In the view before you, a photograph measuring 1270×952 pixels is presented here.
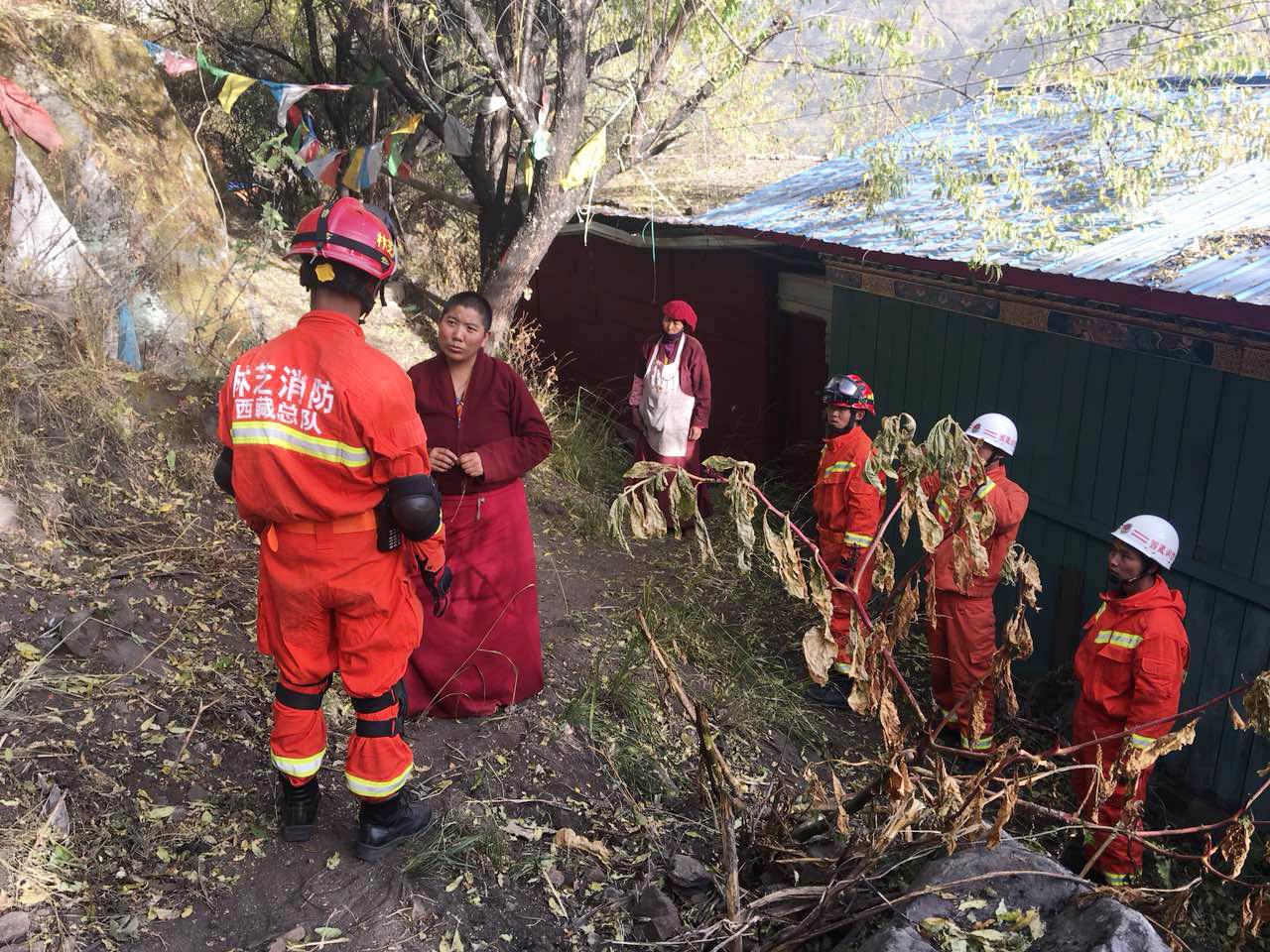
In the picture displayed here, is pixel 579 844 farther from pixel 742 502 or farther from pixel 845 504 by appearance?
pixel 845 504

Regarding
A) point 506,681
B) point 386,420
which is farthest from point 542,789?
point 386,420

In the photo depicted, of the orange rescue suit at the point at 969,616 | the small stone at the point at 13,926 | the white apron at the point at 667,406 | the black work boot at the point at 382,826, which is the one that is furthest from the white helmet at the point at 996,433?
the small stone at the point at 13,926

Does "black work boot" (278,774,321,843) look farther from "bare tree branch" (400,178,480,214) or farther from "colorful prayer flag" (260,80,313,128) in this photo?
"bare tree branch" (400,178,480,214)

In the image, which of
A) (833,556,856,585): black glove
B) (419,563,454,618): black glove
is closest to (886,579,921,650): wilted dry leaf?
(419,563,454,618): black glove

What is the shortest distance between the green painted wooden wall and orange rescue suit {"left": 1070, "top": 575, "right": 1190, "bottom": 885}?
866 mm

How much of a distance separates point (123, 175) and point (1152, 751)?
275 inches

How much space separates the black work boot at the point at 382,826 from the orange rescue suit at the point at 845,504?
8.66 ft

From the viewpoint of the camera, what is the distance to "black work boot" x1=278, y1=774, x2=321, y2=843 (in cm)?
316

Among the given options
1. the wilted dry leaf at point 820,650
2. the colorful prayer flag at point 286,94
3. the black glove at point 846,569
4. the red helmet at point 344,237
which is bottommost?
the black glove at point 846,569

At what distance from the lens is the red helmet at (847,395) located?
5266 mm

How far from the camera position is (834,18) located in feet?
22.4

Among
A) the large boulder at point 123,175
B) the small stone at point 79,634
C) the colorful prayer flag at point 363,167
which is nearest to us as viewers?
the small stone at point 79,634

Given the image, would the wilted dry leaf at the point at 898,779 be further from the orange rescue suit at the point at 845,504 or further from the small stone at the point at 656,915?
the orange rescue suit at the point at 845,504

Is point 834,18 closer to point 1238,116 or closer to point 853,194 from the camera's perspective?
point 853,194
